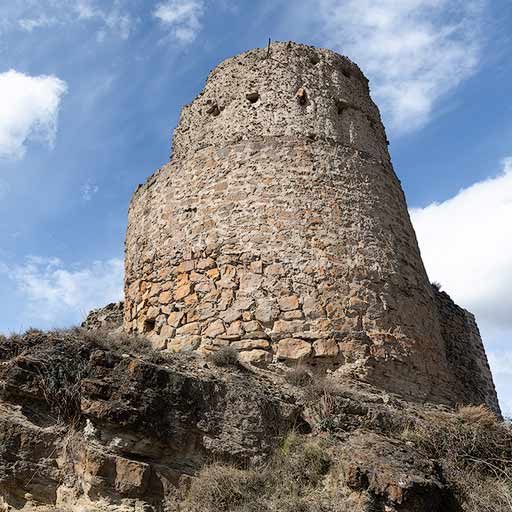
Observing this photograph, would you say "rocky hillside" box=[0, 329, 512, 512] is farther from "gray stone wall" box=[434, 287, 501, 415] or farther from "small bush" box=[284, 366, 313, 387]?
"gray stone wall" box=[434, 287, 501, 415]

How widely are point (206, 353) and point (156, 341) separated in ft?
3.06

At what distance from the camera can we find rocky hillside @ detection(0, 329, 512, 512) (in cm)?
502

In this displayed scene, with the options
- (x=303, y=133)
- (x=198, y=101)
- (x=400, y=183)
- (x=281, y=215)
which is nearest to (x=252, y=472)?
(x=281, y=215)

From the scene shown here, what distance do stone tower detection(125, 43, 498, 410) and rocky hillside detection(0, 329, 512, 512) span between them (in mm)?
892

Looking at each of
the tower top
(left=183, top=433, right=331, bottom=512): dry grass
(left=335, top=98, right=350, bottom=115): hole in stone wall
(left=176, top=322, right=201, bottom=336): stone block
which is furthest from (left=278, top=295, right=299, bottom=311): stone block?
(left=335, top=98, right=350, bottom=115): hole in stone wall

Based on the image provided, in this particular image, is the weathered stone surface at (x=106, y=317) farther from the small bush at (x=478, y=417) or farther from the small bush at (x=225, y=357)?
the small bush at (x=478, y=417)

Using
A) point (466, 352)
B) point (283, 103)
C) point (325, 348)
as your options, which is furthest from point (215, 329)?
point (466, 352)

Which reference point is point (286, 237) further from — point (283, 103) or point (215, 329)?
point (283, 103)

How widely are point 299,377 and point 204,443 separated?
1.54m

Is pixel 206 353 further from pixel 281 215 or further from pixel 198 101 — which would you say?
pixel 198 101

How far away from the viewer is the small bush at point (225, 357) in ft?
21.9

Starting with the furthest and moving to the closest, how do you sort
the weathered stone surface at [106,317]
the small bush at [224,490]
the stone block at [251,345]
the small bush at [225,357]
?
the weathered stone surface at [106,317]
the stone block at [251,345]
the small bush at [225,357]
the small bush at [224,490]

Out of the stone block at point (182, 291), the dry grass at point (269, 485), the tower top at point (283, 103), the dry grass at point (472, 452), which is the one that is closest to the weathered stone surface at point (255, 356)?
the stone block at point (182, 291)

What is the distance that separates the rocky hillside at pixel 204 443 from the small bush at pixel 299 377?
0.18 meters
